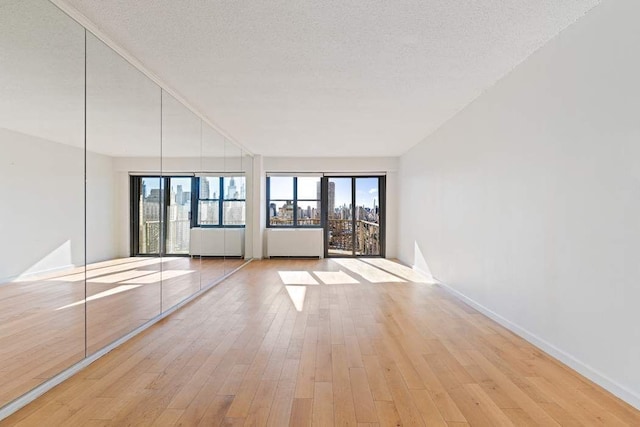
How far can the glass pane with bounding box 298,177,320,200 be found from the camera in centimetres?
900

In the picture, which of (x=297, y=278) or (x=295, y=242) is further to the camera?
(x=295, y=242)

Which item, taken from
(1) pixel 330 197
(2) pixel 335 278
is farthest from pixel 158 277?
(1) pixel 330 197

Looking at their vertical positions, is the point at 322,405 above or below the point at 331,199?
below

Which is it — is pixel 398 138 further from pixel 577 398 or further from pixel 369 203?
pixel 577 398

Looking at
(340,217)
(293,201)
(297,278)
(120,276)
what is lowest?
(297,278)

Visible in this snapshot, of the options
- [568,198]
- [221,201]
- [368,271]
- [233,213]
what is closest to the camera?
[568,198]

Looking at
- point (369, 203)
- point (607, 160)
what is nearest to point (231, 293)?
point (607, 160)

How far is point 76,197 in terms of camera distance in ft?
8.34

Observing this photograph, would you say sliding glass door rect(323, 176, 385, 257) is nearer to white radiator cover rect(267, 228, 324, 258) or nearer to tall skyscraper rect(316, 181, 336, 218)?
tall skyscraper rect(316, 181, 336, 218)

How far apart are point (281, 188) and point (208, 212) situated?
406cm

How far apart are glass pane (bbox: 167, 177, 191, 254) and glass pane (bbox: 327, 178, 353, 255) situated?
5.04m

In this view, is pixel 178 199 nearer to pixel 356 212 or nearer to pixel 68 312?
pixel 68 312

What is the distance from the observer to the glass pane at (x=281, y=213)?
29.8 ft

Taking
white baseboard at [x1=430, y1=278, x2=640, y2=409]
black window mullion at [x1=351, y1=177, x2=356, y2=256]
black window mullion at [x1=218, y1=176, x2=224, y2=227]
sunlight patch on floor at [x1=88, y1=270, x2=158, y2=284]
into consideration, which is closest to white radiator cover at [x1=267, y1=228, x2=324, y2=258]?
black window mullion at [x1=351, y1=177, x2=356, y2=256]
